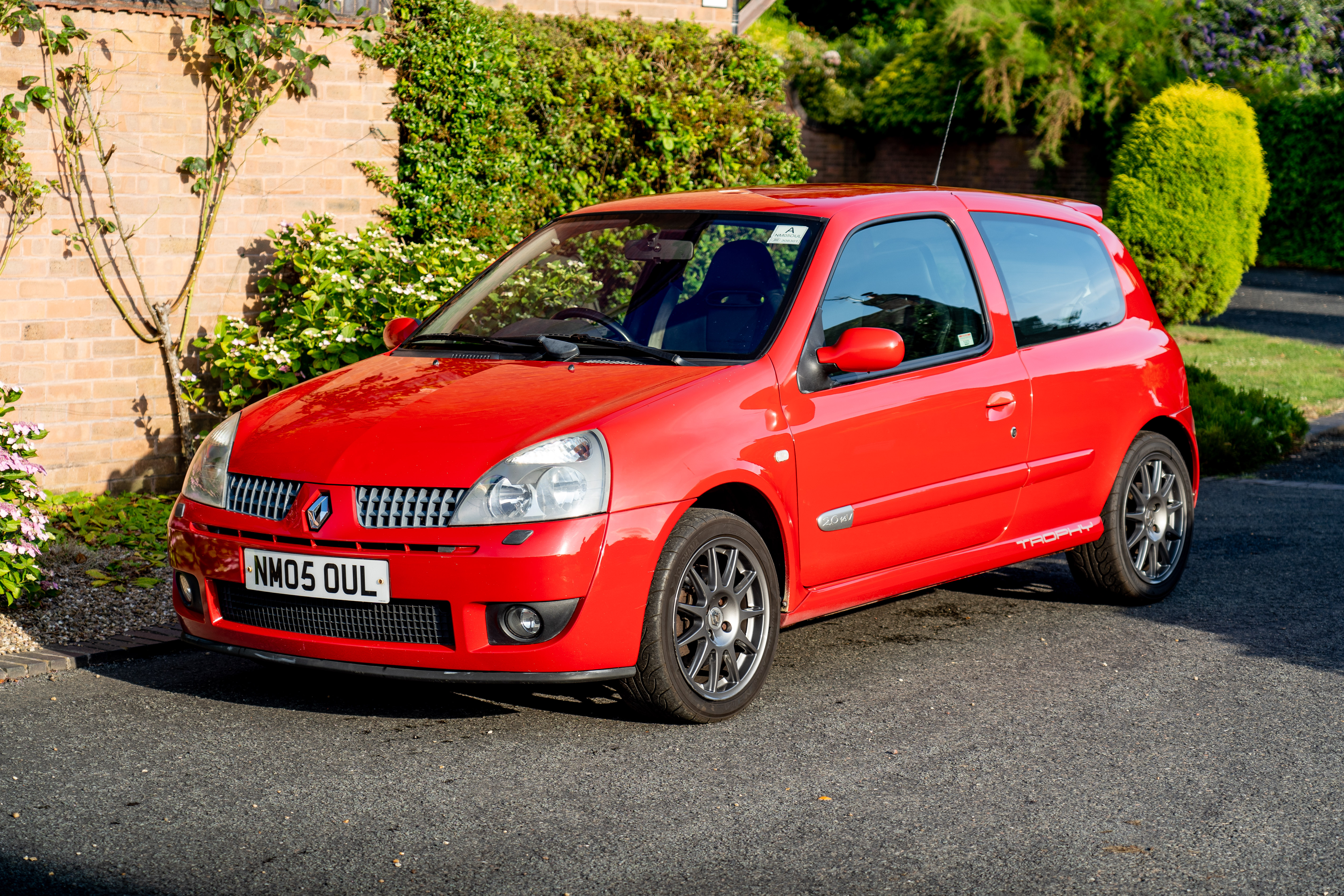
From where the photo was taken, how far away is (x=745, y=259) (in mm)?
5438

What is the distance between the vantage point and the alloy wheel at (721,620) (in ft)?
15.7

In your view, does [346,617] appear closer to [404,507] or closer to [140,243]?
[404,507]

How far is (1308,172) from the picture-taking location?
24500 millimetres

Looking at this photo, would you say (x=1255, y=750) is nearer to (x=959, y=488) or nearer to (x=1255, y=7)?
(x=959, y=488)

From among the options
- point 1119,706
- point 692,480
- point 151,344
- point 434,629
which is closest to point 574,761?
point 434,629

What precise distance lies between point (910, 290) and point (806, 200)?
0.54 m

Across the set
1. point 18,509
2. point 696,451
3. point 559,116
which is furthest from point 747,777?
point 559,116

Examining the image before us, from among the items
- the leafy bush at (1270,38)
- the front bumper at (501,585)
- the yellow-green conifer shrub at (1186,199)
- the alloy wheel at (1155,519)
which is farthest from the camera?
the leafy bush at (1270,38)

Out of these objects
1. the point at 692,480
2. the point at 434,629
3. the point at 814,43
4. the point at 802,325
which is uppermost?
the point at 814,43

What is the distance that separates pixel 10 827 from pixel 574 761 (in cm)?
157

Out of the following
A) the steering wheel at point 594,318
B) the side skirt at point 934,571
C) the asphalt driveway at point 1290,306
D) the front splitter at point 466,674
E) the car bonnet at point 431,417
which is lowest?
the asphalt driveway at point 1290,306

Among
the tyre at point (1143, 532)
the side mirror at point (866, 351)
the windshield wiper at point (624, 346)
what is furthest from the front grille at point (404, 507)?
the tyre at point (1143, 532)

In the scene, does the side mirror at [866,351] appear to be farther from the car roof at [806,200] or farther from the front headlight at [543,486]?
the front headlight at [543,486]

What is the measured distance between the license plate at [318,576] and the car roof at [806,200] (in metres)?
2.11
